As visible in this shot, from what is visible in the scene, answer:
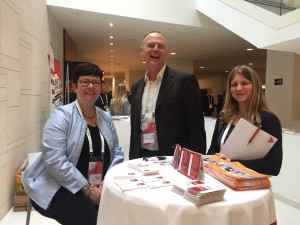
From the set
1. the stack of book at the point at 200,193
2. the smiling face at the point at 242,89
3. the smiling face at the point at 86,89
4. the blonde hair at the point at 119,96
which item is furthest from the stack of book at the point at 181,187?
the blonde hair at the point at 119,96

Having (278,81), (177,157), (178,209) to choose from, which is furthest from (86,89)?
(278,81)

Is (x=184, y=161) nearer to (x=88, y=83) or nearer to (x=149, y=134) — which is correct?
(x=149, y=134)

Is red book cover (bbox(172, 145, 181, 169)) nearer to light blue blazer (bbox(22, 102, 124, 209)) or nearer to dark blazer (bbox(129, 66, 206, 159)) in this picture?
dark blazer (bbox(129, 66, 206, 159))

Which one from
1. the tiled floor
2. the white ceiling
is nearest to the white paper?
the tiled floor

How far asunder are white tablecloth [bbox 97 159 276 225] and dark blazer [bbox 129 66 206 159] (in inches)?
29.9

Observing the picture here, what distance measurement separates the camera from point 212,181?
1433 mm

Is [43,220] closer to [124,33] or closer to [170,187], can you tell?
[170,187]

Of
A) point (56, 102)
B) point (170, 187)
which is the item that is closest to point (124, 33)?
point (56, 102)

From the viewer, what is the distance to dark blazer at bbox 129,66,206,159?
2.05 m

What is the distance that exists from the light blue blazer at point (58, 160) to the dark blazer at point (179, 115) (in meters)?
0.57

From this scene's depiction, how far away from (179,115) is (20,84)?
2.39 metres

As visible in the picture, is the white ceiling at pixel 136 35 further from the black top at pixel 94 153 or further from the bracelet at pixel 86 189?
the bracelet at pixel 86 189

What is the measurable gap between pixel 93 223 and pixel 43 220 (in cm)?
149

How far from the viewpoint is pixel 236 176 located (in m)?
1.31
